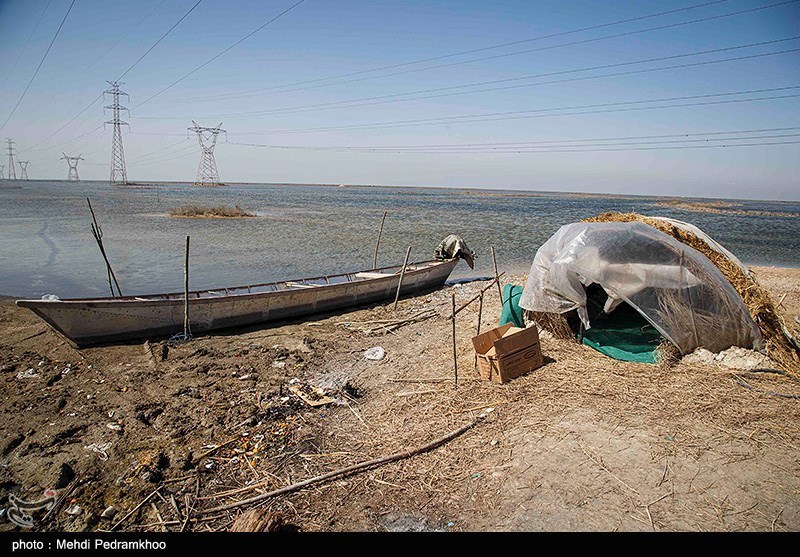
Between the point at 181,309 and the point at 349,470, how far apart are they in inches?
287

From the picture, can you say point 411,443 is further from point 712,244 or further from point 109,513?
point 712,244

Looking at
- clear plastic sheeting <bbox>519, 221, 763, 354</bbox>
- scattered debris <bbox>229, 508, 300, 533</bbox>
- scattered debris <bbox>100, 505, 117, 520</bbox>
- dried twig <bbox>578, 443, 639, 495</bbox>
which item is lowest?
scattered debris <bbox>100, 505, 117, 520</bbox>

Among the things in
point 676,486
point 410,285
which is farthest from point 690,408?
point 410,285

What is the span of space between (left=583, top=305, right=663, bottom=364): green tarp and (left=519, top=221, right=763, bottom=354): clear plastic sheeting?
495mm

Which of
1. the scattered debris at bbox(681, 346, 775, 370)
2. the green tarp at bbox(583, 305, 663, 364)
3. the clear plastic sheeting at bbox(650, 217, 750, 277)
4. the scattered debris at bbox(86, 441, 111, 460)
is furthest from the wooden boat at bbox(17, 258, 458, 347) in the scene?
the scattered debris at bbox(681, 346, 775, 370)

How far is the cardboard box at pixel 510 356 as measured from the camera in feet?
22.9

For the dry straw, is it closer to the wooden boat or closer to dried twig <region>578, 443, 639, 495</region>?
dried twig <region>578, 443, 639, 495</region>

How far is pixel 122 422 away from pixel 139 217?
38.3m

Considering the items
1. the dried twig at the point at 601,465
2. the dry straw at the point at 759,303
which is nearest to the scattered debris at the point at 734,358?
the dry straw at the point at 759,303

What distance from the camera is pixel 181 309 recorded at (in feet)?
34.3

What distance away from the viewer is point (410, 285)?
15.2 metres

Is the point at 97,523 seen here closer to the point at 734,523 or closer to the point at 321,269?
the point at 734,523

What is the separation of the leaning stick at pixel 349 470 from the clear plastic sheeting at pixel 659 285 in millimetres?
3463

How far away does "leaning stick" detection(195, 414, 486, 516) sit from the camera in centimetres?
A: 478
